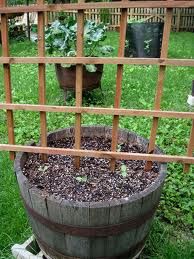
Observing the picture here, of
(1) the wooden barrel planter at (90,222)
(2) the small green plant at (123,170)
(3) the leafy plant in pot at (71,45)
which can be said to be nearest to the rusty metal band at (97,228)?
(1) the wooden barrel planter at (90,222)

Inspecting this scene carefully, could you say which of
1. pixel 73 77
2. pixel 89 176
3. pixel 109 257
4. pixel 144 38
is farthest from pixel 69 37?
pixel 144 38

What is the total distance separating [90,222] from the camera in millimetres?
1993

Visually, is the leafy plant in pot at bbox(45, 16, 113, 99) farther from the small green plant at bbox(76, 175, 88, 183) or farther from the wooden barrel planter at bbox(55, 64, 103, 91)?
the small green plant at bbox(76, 175, 88, 183)

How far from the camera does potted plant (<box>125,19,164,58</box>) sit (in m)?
8.31

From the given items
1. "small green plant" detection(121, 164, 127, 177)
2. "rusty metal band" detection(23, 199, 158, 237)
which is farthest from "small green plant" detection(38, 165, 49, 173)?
"small green plant" detection(121, 164, 127, 177)

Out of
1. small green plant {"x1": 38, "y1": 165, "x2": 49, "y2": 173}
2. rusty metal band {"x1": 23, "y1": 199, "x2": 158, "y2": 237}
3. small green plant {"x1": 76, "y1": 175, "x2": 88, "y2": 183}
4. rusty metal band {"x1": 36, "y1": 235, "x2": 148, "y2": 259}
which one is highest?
small green plant {"x1": 38, "y1": 165, "x2": 49, "y2": 173}

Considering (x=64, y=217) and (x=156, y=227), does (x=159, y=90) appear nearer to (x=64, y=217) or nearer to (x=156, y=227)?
(x=64, y=217)

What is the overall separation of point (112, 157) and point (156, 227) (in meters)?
0.89

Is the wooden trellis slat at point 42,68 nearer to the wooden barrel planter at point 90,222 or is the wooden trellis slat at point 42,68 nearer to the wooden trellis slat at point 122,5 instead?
the wooden trellis slat at point 122,5

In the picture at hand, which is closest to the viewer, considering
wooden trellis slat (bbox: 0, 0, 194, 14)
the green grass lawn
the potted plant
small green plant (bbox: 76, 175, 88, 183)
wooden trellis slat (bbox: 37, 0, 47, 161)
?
wooden trellis slat (bbox: 0, 0, 194, 14)

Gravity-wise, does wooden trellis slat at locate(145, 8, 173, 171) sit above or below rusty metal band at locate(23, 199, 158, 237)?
above

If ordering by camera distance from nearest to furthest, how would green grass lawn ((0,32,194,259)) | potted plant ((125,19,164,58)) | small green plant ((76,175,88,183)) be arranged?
1. small green plant ((76,175,88,183))
2. green grass lawn ((0,32,194,259))
3. potted plant ((125,19,164,58))

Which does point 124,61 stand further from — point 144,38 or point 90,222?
point 144,38

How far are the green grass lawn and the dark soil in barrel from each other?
23.8 inches
